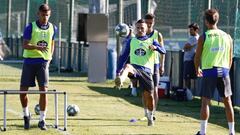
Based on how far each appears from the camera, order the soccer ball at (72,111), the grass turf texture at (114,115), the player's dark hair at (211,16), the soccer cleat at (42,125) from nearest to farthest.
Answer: the player's dark hair at (211,16) → the soccer cleat at (42,125) → the grass turf texture at (114,115) → the soccer ball at (72,111)

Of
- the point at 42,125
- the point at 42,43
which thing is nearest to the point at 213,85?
the point at 42,125

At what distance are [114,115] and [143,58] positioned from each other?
93.7 inches

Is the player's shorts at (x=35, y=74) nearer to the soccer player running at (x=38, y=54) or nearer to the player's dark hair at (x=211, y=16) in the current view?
the soccer player running at (x=38, y=54)

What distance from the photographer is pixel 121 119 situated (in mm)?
14523

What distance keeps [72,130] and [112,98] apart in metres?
6.88

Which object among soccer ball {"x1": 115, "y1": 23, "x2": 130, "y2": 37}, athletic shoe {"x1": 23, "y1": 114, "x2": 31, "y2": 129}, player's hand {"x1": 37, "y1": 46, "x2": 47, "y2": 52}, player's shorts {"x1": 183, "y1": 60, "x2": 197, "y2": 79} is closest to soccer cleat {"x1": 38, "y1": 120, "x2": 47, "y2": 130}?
athletic shoe {"x1": 23, "y1": 114, "x2": 31, "y2": 129}

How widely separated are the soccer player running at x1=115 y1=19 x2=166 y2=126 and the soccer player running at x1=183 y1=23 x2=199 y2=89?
4.67 m

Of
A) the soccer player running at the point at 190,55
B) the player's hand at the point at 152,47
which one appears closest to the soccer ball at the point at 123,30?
the soccer player running at the point at 190,55

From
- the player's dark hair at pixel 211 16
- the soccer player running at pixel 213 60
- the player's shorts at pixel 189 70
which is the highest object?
the player's dark hair at pixel 211 16

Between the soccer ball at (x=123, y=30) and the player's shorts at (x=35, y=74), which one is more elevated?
the soccer ball at (x=123, y=30)

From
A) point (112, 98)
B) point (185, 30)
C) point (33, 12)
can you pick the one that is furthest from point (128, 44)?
point (33, 12)

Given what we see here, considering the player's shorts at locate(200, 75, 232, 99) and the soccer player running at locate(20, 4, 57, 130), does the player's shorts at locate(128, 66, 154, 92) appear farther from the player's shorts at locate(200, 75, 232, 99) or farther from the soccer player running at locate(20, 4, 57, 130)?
the player's shorts at locate(200, 75, 232, 99)

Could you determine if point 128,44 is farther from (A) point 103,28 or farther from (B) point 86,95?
(A) point 103,28

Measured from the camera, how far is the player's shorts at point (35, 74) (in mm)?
12648
